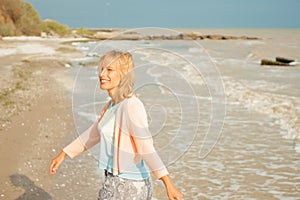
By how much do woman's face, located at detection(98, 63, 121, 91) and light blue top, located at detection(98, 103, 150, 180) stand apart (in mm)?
133

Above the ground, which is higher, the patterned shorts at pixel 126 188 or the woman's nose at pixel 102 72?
the woman's nose at pixel 102 72

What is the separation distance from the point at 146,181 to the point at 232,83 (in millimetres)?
12562

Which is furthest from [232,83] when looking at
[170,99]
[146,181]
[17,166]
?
[146,181]

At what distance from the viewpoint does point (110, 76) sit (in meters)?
2.43


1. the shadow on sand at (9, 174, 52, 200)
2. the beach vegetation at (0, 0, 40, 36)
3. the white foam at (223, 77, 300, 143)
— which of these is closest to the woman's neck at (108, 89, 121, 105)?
the shadow on sand at (9, 174, 52, 200)

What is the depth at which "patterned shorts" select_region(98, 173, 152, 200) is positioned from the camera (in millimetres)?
2500

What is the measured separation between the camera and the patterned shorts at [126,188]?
250cm

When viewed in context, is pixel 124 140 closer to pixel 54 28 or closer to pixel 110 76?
pixel 110 76

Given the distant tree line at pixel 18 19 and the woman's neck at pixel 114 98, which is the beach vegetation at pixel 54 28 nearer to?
the distant tree line at pixel 18 19

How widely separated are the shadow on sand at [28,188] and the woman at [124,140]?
1.99 meters

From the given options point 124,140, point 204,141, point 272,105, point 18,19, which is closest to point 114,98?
point 124,140

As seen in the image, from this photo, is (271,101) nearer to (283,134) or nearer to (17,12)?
(283,134)

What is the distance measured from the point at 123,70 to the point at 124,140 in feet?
1.38

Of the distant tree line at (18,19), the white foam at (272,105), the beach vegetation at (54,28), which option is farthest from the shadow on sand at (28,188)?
the beach vegetation at (54,28)
